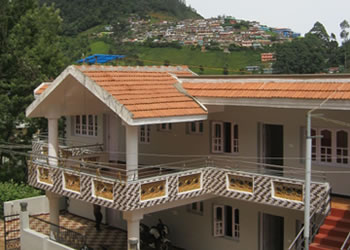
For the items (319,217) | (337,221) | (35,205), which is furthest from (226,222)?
(35,205)

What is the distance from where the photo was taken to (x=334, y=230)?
13945 mm

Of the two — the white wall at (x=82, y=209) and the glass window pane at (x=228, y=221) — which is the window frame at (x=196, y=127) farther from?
the white wall at (x=82, y=209)

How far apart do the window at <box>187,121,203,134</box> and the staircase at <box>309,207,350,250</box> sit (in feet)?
20.1

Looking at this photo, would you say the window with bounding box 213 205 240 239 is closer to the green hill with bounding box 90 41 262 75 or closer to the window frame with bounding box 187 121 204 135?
the window frame with bounding box 187 121 204 135

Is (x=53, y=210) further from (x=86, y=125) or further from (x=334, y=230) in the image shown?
(x=334, y=230)

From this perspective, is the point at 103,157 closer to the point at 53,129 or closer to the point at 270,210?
the point at 53,129

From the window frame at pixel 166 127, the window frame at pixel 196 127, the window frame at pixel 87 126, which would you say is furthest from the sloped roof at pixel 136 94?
the window frame at pixel 87 126

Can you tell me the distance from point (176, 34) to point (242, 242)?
8396 centimetres

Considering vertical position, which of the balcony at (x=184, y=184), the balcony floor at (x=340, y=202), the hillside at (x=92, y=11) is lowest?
the balcony floor at (x=340, y=202)

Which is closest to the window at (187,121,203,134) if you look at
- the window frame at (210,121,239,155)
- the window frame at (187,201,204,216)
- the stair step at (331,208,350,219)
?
the window frame at (210,121,239,155)

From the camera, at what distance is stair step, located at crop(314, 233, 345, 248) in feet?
44.5

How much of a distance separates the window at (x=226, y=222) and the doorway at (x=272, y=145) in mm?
2336

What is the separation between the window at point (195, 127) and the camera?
19359 mm

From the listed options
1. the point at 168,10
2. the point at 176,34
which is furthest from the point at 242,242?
the point at 168,10
